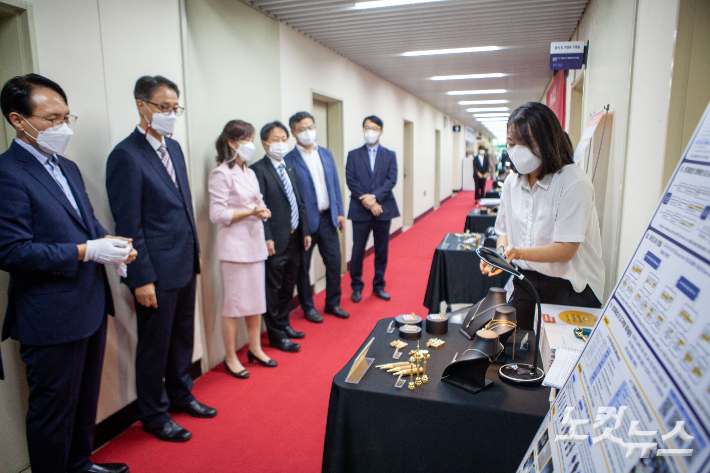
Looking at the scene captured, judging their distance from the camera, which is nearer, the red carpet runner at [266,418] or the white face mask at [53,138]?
the white face mask at [53,138]

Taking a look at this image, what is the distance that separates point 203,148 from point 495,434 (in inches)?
98.4

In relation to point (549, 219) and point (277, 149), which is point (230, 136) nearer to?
point (277, 149)

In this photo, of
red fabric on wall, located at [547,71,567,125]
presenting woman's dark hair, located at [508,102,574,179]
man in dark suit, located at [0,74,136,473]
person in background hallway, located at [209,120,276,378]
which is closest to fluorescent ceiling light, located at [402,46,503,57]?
red fabric on wall, located at [547,71,567,125]

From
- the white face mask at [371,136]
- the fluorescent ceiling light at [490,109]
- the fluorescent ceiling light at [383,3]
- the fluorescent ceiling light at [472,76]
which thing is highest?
the fluorescent ceiling light at [490,109]

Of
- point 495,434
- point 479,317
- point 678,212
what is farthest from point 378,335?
point 678,212

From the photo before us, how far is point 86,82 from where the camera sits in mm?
2090

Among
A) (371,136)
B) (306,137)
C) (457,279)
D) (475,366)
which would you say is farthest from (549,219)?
(371,136)

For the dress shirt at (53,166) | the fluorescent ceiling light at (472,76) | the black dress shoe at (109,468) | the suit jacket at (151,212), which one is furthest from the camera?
the fluorescent ceiling light at (472,76)

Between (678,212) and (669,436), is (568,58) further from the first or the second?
(669,436)

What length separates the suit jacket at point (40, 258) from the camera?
1539 mm

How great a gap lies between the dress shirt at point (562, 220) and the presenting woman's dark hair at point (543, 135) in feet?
0.16

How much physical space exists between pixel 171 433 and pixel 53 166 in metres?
1.41

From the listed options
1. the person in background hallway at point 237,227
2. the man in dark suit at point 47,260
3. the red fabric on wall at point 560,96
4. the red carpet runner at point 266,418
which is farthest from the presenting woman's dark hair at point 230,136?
the red fabric on wall at point 560,96

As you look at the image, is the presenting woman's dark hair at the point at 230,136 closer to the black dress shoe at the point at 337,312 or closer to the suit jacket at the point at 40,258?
the suit jacket at the point at 40,258
